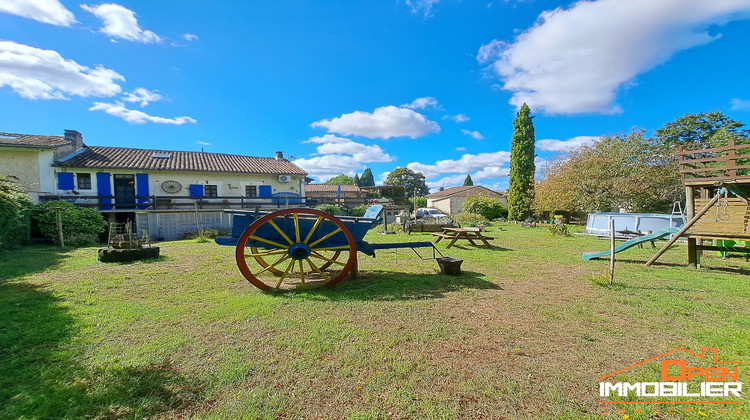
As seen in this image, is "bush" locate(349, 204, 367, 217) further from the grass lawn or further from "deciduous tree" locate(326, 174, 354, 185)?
"deciduous tree" locate(326, 174, 354, 185)

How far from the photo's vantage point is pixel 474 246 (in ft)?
33.9

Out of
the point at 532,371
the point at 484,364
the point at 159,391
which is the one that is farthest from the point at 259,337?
the point at 532,371

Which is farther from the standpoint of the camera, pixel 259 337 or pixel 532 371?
pixel 259 337

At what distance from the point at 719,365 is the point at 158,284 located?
7.44 metres

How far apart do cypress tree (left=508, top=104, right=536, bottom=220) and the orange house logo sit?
2290 centimetres

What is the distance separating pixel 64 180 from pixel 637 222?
26.7 metres

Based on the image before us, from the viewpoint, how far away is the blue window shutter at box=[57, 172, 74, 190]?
49.1 ft

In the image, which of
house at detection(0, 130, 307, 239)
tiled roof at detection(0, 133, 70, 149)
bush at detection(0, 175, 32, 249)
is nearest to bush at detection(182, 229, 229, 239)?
house at detection(0, 130, 307, 239)

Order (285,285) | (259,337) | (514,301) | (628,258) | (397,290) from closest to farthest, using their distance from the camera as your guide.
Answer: (259,337) < (514,301) < (397,290) < (285,285) < (628,258)

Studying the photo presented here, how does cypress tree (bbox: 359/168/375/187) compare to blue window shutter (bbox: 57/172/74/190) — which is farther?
cypress tree (bbox: 359/168/375/187)

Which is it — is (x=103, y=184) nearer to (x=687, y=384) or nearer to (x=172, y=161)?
(x=172, y=161)

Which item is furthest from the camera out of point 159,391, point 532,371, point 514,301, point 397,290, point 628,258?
point 628,258

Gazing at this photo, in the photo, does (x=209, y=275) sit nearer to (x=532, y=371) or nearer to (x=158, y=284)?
(x=158, y=284)

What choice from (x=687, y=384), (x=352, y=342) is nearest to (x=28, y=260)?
(x=352, y=342)
